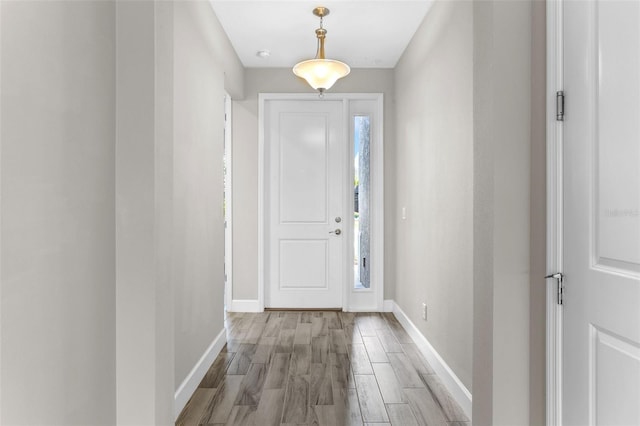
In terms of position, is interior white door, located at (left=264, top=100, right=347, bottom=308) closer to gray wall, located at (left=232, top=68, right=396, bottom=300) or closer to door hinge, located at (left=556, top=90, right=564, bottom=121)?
gray wall, located at (left=232, top=68, right=396, bottom=300)

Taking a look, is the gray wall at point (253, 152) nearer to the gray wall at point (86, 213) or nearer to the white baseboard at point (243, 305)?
the white baseboard at point (243, 305)

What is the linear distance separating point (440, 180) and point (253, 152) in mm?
2261

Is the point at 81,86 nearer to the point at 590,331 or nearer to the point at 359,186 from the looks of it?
the point at 590,331

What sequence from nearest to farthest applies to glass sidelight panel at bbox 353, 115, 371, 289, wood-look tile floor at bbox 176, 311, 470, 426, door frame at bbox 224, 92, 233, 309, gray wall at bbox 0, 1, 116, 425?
1. gray wall at bbox 0, 1, 116, 425
2. wood-look tile floor at bbox 176, 311, 470, 426
3. door frame at bbox 224, 92, 233, 309
4. glass sidelight panel at bbox 353, 115, 371, 289

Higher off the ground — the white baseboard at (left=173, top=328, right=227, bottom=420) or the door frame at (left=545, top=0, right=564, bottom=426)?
the door frame at (left=545, top=0, right=564, bottom=426)

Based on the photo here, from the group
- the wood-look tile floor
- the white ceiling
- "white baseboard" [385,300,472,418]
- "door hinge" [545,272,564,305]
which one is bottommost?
the wood-look tile floor

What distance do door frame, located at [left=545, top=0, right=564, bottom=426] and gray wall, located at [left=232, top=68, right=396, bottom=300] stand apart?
3.18m

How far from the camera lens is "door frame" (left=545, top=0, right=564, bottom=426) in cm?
123

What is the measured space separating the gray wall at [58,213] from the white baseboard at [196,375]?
0.91 m

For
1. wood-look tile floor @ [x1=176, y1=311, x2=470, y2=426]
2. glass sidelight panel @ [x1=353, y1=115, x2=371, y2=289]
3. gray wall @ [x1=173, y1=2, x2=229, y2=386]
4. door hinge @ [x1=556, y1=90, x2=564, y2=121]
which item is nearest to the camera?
door hinge @ [x1=556, y1=90, x2=564, y2=121]

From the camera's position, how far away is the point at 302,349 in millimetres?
3264

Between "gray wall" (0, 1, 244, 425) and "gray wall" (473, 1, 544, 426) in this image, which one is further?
"gray wall" (473, 1, 544, 426)

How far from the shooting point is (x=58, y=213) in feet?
3.88

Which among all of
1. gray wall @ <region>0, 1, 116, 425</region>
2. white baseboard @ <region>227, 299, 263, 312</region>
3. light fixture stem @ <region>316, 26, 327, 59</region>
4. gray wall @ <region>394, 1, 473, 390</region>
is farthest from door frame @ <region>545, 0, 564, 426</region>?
white baseboard @ <region>227, 299, 263, 312</region>
